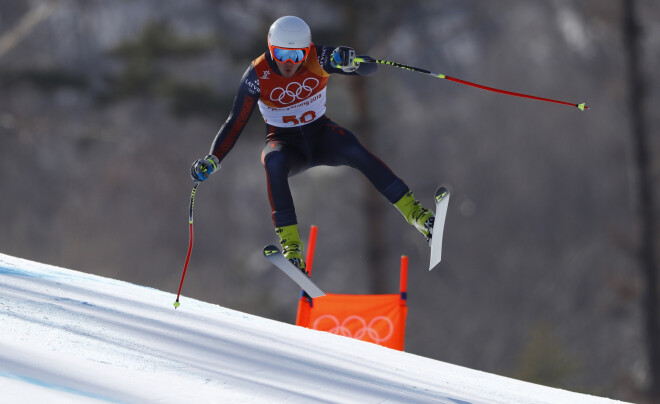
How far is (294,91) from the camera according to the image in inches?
183

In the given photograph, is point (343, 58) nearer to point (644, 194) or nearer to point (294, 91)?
point (294, 91)

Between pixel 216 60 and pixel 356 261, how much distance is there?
6.91 m

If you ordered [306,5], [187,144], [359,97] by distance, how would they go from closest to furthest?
[359,97] < [306,5] < [187,144]

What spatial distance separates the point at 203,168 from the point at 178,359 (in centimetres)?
157

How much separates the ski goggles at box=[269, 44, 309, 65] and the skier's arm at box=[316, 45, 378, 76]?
0.40ft

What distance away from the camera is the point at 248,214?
2548 centimetres

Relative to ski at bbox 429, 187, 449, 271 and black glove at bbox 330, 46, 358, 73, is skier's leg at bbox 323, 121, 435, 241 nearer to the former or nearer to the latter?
ski at bbox 429, 187, 449, 271

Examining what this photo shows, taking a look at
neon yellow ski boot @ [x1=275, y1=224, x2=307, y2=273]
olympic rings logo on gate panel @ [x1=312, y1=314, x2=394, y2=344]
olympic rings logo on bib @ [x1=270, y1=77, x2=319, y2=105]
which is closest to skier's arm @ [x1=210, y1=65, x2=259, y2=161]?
olympic rings logo on bib @ [x1=270, y1=77, x2=319, y2=105]

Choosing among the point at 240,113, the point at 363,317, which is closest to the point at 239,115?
the point at 240,113

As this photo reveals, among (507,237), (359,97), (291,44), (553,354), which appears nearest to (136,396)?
(291,44)

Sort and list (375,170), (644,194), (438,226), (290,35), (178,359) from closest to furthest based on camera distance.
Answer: (178,359) < (290,35) < (438,226) < (375,170) < (644,194)

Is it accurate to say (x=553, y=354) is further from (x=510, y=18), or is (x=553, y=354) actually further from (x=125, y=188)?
(x=510, y=18)

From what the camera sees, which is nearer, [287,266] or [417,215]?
[287,266]

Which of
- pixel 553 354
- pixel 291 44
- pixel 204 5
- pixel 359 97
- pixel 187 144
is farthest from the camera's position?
pixel 187 144
